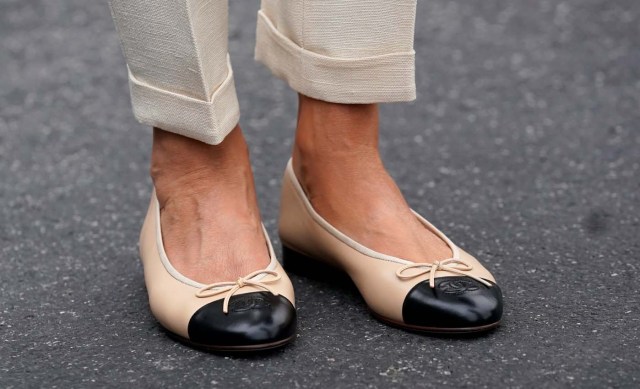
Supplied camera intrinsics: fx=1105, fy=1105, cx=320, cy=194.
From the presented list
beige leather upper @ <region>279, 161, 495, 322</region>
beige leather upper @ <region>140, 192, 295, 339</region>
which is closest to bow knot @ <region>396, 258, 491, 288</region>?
beige leather upper @ <region>279, 161, 495, 322</region>

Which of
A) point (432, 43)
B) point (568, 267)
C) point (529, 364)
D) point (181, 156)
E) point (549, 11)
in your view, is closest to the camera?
point (529, 364)

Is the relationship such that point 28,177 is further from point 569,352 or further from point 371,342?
point 569,352

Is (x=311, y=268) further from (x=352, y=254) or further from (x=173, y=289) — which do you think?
(x=173, y=289)

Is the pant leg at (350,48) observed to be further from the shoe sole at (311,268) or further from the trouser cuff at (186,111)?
the shoe sole at (311,268)

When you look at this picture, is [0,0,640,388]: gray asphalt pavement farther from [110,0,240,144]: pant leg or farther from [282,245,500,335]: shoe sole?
[110,0,240,144]: pant leg

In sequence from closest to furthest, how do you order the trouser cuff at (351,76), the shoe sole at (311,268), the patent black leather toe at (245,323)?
the patent black leather toe at (245,323) < the trouser cuff at (351,76) < the shoe sole at (311,268)

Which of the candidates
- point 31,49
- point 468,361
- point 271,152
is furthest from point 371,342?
point 31,49

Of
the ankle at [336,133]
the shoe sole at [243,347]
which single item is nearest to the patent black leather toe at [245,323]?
the shoe sole at [243,347]

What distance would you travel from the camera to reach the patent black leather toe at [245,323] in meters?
1.34

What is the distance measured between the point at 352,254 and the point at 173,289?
0.81 ft

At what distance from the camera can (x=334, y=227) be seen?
60.3 inches

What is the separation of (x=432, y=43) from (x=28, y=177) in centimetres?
123

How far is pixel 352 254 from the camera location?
59.3 inches

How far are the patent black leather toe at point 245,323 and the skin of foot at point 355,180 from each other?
0.19 m
